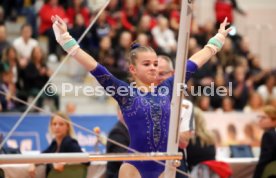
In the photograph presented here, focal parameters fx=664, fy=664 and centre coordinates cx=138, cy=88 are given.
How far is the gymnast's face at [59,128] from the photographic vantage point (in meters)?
6.22

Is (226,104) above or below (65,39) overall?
above

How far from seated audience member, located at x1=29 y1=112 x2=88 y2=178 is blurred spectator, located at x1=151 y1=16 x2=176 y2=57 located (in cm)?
639

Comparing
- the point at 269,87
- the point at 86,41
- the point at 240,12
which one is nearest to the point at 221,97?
the point at 269,87

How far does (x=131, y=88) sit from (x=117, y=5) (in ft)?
29.4

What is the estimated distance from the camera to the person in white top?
36.8ft

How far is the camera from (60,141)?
6199 millimetres

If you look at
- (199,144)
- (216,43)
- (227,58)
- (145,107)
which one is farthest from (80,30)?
(145,107)

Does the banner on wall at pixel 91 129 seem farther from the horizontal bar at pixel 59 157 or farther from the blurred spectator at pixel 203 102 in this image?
the horizontal bar at pixel 59 157

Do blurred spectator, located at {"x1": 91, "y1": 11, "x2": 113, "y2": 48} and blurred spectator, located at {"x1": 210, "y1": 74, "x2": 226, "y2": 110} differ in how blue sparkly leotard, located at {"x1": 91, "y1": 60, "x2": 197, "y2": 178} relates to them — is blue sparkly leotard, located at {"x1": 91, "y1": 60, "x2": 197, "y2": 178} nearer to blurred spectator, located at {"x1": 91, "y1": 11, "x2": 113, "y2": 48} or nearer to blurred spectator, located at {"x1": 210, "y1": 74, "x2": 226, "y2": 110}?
blurred spectator, located at {"x1": 210, "y1": 74, "x2": 226, "y2": 110}

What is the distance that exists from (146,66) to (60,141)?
1964 mm

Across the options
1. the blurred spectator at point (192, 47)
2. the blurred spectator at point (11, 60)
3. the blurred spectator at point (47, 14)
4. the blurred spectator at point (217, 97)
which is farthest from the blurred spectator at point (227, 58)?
the blurred spectator at point (11, 60)

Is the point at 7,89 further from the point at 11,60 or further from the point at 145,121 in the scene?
the point at 145,121

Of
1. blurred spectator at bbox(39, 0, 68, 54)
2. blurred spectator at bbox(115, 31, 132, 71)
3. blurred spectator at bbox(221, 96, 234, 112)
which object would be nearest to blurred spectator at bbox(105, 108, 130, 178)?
blurred spectator at bbox(115, 31, 132, 71)

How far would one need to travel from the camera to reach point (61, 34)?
13.3 ft
